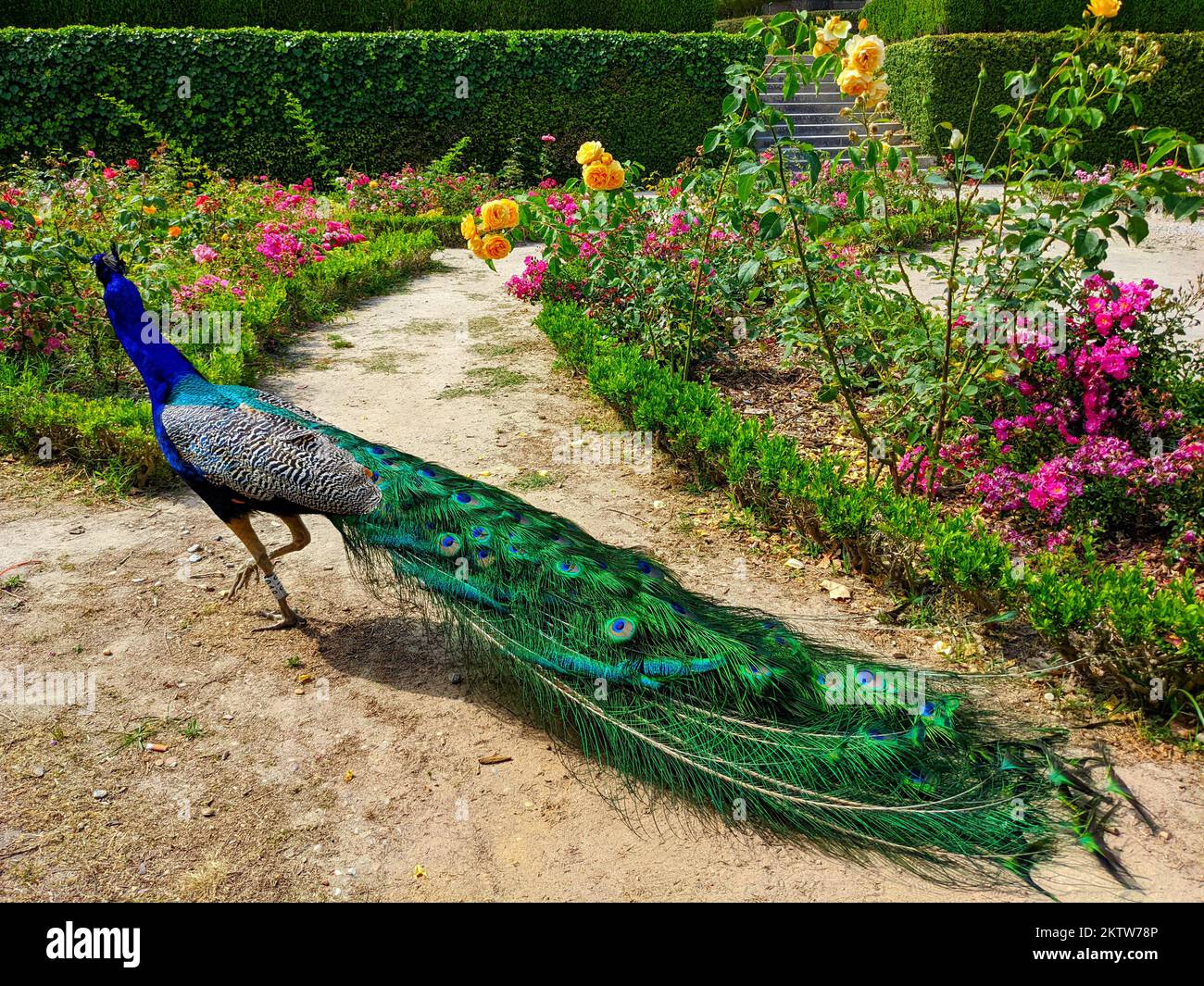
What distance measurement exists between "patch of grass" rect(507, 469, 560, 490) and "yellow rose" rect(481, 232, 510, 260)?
5.34ft

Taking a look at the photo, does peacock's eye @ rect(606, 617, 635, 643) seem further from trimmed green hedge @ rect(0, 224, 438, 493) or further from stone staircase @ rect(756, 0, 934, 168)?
stone staircase @ rect(756, 0, 934, 168)

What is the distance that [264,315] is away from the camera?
27.9 feet

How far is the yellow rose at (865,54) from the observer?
3.68m

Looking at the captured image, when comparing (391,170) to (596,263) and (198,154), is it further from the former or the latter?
(596,263)

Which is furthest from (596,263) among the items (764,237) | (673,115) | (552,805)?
(673,115)

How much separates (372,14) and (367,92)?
325 centimetres

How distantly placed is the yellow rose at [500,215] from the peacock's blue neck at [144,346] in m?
1.74

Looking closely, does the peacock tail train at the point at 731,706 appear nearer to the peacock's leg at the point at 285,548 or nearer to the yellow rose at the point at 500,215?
the peacock's leg at the point at 285,548

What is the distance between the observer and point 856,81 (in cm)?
375

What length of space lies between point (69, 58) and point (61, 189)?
8011 millimetres

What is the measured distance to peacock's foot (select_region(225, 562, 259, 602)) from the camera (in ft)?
14.9

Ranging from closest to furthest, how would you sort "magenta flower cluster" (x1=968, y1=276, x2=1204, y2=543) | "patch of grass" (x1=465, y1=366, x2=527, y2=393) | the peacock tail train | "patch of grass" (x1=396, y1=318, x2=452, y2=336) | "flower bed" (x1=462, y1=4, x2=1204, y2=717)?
1. the peacock tail train
2. "flower bed" (x1=462, y1=4, x2=1204, y2=717)
3. "magenta flower cluster" (x1=968, y1=276, x2=1204, y2=543)
4. "patch of grass" (x1=465, y1=366, x2=527, y2=393)
5. "patch of grass" (x1=396, y1=318, x2=452, y2=336)

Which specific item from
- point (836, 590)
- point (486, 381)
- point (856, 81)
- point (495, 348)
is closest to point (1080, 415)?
point (836, 590)

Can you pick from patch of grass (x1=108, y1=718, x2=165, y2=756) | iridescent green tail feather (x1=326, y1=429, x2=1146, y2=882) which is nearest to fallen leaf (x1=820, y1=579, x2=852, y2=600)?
iridescent green tail feather (x1=326, y1=429, x2=1146, y2=882)
